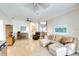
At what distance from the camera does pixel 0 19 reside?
80.1 inches

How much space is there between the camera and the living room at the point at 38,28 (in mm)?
2152

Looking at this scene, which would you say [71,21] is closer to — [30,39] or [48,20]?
[48,20]

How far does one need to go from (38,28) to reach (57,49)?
0.63m

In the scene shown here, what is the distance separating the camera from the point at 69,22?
2.21m

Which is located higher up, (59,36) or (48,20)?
(48,20)

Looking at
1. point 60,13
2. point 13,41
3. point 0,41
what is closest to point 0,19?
point 0,41

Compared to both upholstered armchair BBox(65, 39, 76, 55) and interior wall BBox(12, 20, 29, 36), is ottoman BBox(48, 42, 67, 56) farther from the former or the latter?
interior wall BBox(12, 20, 29, 36)

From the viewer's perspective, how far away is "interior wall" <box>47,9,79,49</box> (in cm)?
218

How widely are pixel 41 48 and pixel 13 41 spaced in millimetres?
690

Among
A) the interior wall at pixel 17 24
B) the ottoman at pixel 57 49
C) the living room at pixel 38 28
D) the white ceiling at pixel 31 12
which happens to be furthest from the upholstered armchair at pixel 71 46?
the interior wall at pixel 17 24

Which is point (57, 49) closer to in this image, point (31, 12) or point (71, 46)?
point (71, 46)

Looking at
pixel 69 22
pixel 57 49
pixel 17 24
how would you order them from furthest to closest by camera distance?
Answer: pixel 17 24, pixel 69 22, pixel 57 49

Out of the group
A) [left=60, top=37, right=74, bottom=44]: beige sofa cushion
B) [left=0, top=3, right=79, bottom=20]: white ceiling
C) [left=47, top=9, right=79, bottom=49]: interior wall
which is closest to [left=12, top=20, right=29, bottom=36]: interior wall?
[left=0, top=3, right=79, bottom=20]: white ceiling

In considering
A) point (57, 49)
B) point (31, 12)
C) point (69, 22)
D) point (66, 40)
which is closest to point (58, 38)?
point (66, 40)
